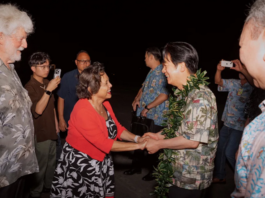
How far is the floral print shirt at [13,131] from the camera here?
1.98m

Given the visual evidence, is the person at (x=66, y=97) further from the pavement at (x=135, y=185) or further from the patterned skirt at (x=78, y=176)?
the patterned skirt at (x=78, y=176)

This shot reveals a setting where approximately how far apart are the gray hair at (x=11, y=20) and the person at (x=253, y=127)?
2077mm

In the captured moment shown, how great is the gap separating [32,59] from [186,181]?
2.79m

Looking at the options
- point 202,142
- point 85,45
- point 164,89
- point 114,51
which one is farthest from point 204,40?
point 202,142

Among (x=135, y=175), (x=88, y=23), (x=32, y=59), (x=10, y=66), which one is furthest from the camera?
(x=88, y=23)

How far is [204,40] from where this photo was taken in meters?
25.7

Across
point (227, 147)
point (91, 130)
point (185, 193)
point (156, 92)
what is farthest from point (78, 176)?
point (227, 147)

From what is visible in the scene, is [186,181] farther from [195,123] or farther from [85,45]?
[85,45]

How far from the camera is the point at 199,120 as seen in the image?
2020 millimetres

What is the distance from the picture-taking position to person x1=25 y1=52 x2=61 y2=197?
3.22 meters

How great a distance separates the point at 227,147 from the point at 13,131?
140 inches

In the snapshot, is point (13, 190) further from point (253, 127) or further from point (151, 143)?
point (253, 127)

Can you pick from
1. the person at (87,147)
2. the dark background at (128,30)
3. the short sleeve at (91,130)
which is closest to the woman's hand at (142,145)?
the person at (87,147)

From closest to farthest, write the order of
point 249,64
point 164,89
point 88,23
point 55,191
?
1. point 249,64
2. point 55,191
3. point 164,89
4. point 88,23
